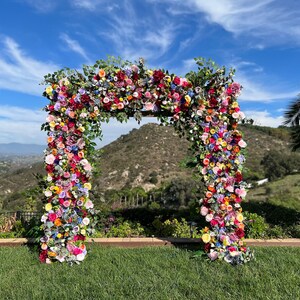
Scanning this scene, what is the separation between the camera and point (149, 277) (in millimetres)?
4547

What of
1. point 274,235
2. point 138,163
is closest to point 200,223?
point 274,235

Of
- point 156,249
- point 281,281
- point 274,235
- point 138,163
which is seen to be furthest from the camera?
point 138,163

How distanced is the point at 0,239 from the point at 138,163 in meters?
25.8

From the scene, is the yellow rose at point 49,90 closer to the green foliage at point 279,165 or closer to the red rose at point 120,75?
the red rose at point 120,75

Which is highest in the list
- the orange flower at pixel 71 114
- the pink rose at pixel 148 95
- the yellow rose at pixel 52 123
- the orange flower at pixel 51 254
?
the pink rose at pixel 148 95

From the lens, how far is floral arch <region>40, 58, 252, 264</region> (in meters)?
5.60

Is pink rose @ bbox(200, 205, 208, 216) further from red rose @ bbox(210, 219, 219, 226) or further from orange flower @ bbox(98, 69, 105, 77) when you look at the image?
orange flower @ bbox(98, 69, 105, 77)

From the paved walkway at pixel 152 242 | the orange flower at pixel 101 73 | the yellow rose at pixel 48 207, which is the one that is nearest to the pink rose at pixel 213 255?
the paved walkway at pixel 152 242

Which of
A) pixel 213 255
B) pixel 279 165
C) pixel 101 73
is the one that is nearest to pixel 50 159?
pixel 101 73

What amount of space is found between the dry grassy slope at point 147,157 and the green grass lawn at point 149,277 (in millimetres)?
19116

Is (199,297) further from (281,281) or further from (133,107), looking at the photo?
Answer: (133,107)

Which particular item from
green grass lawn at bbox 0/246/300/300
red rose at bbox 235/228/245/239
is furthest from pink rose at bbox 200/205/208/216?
green grass lawn at bbox 0/246/300/300

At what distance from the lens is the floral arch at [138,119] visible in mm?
5602

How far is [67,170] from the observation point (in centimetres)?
576
